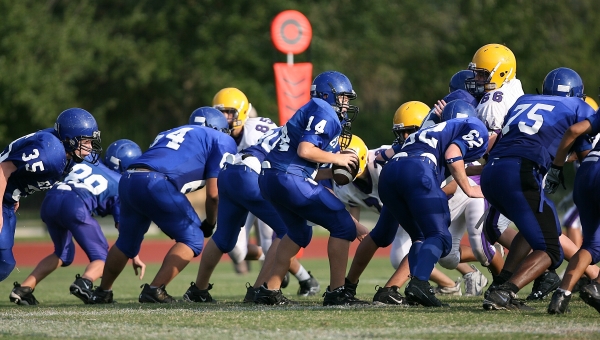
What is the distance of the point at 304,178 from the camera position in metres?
6.84

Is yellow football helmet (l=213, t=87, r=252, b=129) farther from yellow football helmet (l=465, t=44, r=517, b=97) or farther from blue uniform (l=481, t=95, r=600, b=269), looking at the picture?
blue uniform (l=481, t=95, r=600, b=269)

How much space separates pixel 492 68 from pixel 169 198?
302 cm

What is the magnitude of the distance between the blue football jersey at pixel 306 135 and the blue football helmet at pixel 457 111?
924 millimetres

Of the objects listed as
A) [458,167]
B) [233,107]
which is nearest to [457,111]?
[458,167]

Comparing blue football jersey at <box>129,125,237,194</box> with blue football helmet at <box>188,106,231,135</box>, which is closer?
blue football jersey at <box>129,125,237,194</box>

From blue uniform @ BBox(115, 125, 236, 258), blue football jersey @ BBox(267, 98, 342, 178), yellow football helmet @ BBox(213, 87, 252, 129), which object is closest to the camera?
blue football jersey @ BBox(267, 98, 342, 178)

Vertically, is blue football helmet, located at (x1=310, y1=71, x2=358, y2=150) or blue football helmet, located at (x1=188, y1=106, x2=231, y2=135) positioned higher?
blue football helmet, located at (x1=310, y1=71, x2=358, y2=150)

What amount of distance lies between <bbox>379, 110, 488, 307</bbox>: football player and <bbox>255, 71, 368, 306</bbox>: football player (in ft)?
1.27

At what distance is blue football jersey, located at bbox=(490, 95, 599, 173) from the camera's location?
6.39m

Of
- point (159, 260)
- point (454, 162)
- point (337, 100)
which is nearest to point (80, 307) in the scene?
point (337, 100)

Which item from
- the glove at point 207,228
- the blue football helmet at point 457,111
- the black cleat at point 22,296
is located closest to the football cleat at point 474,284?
the blue football helmet at point 457,111

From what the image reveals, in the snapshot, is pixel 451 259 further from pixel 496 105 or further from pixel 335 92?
pixel 335 92

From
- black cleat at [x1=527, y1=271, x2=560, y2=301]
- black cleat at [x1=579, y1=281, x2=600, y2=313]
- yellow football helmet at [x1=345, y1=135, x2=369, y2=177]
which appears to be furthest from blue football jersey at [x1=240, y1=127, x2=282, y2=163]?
black cleat at [x1=579, y1=281, x2=600, y2=313]

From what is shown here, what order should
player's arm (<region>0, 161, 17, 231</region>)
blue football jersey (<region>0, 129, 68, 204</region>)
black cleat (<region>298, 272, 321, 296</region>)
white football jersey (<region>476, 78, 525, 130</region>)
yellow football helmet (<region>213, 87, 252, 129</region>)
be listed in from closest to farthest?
player's arm (<region>0, 161, 17, 231</region>) → blue football jersey (<region>0, 129, 68, 204</region>) → white football jersey (<region>476, 78, 525, 130</region>) → black cleat (<region>298, 272, 321, 296</region>) → yellow football helmet (<region>213, 87, 252, 129</region>)
